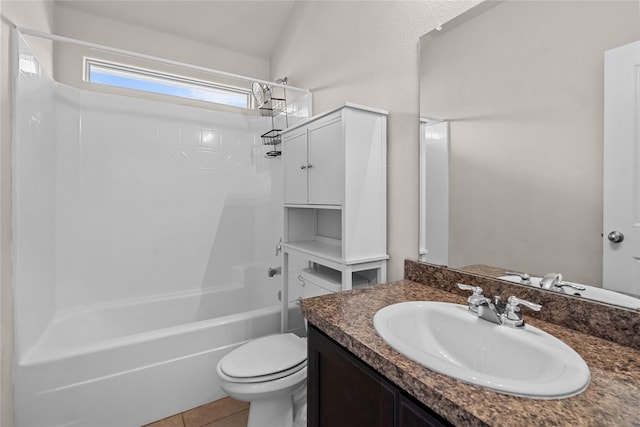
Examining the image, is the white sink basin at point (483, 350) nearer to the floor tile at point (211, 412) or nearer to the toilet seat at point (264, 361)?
the toilet seat at point (264, 361)

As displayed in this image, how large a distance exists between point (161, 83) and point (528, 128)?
290 cm

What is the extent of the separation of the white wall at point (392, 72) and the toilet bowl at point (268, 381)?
2.12ft

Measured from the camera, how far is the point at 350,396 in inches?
31.0

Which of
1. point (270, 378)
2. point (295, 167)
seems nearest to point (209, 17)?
point (295, 167)

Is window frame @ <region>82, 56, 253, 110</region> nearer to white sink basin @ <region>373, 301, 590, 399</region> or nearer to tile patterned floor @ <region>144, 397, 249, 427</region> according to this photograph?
tile patterned floor @ <region>144, 397, 249, 427</region>

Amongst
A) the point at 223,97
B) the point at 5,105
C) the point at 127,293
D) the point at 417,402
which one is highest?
the point at 223,97

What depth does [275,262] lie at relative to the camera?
2908 millimetres

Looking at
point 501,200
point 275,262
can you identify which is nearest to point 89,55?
point 275,262

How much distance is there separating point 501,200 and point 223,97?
277cm

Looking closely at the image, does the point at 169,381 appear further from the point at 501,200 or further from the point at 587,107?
the point at 587,107

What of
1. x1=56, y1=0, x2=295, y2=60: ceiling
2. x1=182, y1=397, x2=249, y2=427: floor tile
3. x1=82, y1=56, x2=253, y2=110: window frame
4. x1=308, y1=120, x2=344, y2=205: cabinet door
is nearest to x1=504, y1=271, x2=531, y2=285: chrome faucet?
x1=308, y1=120, x2=344, y2=205: cabinet door

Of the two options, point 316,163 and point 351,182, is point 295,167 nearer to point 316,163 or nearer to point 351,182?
point 316,163

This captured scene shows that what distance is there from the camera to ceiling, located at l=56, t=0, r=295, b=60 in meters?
2.36

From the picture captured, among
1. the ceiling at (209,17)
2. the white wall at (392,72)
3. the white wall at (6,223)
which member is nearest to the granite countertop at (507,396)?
the white wall at (392,72)
